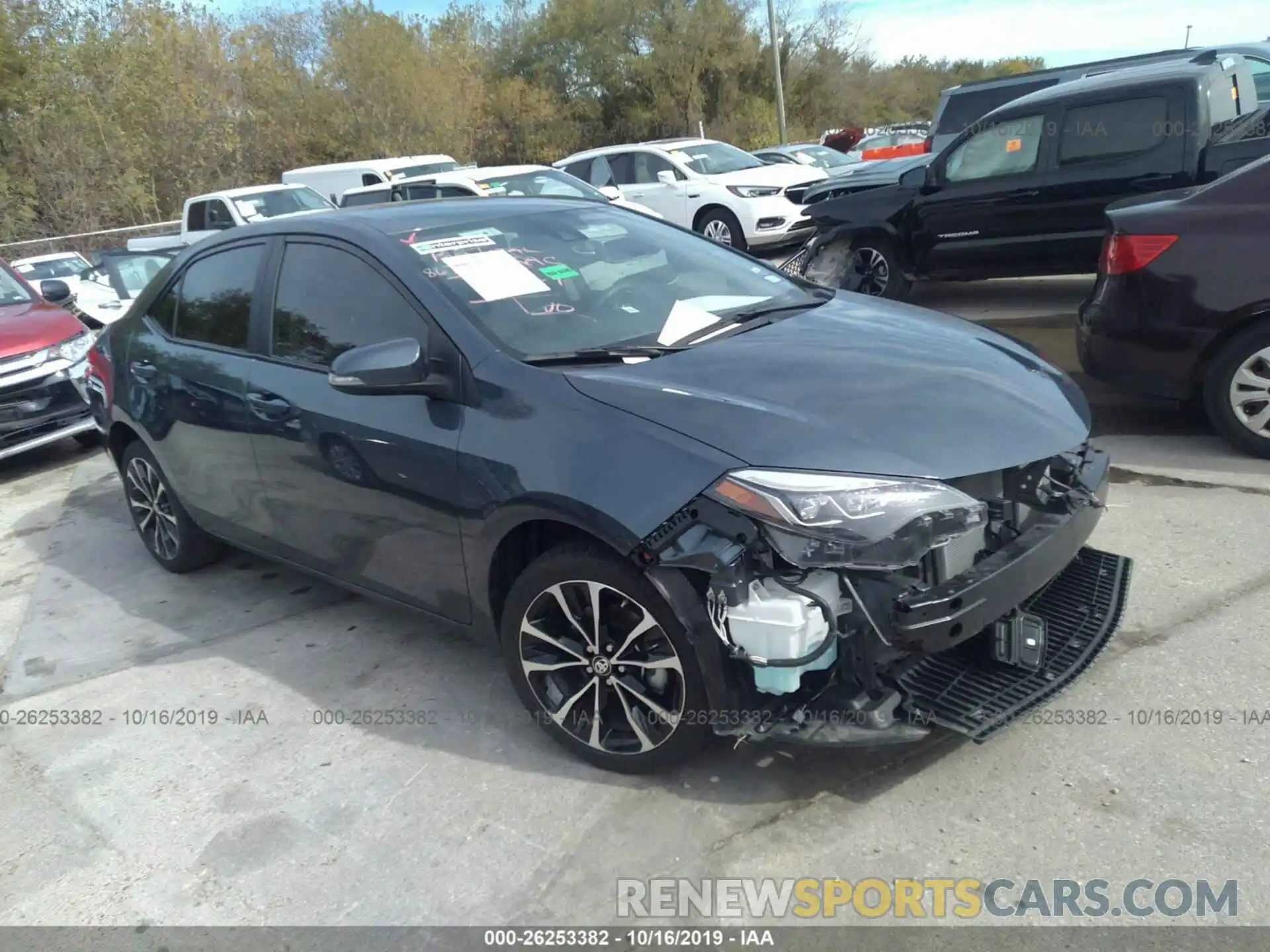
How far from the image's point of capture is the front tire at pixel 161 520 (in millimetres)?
5180

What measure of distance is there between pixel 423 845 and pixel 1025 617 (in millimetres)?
1861

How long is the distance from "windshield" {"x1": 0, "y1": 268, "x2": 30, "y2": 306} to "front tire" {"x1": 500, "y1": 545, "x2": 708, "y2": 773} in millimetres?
7334

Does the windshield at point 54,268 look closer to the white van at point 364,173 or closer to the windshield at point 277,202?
the windshield at point 277,202

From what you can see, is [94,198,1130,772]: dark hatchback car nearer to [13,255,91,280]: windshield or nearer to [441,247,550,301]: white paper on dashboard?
[441,247,550,301]: white paper on dashboard

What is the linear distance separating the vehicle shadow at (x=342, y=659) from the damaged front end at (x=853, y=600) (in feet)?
1.14

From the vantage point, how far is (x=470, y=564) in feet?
11.2

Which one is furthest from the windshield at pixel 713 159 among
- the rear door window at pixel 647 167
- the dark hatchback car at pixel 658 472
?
the dark hatchback car at pixel 658 472

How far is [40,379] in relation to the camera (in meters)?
7.80

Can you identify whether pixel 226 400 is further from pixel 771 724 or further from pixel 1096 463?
pixel 1096 463

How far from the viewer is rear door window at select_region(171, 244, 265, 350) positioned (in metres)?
4.38

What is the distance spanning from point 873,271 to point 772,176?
200 inches

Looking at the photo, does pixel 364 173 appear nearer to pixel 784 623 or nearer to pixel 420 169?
pixel 420 169

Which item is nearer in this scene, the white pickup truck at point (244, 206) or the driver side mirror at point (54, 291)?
the driver side mirror at point (54, 291)

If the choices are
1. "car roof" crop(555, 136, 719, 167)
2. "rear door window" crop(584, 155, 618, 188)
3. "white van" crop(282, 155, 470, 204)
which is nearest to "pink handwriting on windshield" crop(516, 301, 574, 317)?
"car roof" crop(555, 136, 719, 167)
